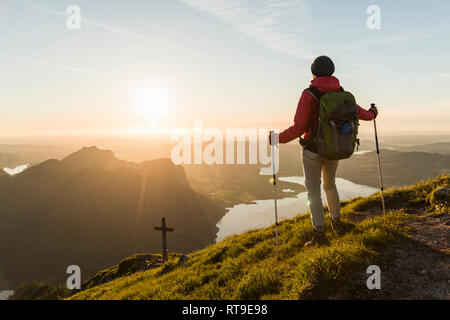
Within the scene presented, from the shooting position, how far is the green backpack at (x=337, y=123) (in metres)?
5.33

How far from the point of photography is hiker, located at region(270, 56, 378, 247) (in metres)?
5.60

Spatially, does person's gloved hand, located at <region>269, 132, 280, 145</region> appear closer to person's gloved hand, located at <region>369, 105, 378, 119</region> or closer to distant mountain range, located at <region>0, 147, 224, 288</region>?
person's gloved hand, located at <region>369, 105, 378, 119</region>

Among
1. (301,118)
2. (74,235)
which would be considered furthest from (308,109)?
(74,235)

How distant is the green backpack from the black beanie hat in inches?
28.5

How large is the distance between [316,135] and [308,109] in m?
0.64

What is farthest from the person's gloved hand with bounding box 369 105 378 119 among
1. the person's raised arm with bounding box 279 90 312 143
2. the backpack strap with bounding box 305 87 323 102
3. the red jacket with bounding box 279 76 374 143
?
the person's raised arm with bounding box 279 90 312 143

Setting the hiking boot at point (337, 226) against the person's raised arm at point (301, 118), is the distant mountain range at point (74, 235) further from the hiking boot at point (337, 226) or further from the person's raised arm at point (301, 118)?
the person's raised arm at point (301, 118)

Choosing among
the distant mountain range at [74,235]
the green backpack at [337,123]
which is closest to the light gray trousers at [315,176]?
the green backpack at [337,123]

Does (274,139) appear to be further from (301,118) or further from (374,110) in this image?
(374,110)

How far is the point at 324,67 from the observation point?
588cm

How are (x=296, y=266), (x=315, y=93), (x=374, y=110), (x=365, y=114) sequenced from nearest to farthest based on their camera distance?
(x=296, y=266)
(x=315, y=93)
(x=365, y=114)
(x=374, y=110)

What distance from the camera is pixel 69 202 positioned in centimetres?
19125

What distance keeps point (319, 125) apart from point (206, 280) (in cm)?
501
